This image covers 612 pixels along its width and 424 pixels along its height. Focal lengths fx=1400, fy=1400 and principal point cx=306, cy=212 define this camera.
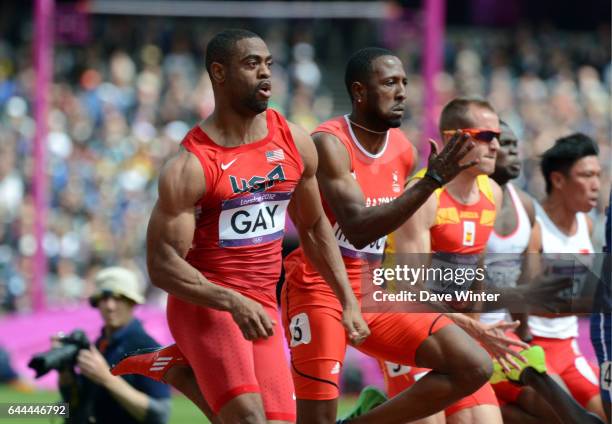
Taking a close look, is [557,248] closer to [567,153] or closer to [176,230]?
[567,153]

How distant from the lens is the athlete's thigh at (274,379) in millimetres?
7648

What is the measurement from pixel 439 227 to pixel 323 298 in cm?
105

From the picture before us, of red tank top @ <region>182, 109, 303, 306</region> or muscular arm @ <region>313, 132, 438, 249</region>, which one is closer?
red tank top @ <region>182, 109, 303, 306</region>

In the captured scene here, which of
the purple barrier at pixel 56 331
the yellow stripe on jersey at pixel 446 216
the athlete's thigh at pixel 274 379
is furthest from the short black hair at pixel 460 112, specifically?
the purple barrier at pixel 56 331

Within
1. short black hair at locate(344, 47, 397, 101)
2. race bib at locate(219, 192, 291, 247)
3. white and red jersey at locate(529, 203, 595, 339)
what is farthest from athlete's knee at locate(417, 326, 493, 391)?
white and red jersey at locate(529, 203, 595, 339)

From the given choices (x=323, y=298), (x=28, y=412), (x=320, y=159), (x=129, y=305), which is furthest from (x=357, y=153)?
(x=28, y=412)

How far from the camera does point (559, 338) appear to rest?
10383mm

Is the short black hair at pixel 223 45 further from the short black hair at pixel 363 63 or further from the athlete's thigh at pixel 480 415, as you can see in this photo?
the athlete's thigh at pixel 480 415

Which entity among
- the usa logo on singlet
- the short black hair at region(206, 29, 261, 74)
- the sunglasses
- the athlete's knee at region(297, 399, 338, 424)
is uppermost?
the short black hair at region(206, 29, 261, 74)

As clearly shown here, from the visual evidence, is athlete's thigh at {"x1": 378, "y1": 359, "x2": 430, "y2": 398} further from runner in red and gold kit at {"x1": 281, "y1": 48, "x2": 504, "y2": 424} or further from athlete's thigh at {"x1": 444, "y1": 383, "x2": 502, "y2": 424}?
runner in red and gold kit at {"x1": 281, "y1": 48, "x2": 504, "y2": 424}

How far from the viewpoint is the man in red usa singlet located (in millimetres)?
7582

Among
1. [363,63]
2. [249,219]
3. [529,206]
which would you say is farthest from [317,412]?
[529,206]

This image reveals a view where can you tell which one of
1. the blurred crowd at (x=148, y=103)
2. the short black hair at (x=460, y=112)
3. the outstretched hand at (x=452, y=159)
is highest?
the blurred crowd at (x=148, y=103)

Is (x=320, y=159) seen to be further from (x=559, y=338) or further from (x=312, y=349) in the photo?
Answer: (x=559, y=338)
